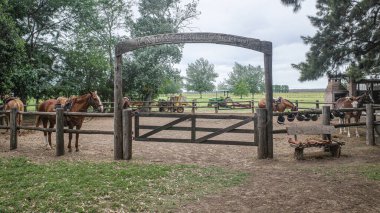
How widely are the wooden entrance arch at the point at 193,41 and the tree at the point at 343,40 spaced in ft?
21.5

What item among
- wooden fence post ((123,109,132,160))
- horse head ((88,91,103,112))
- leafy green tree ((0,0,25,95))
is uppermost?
leafy green tree ((0,0,25,95))

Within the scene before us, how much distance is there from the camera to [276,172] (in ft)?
22.2

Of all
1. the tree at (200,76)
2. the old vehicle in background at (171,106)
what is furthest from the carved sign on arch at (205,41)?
the tree at (200,76)

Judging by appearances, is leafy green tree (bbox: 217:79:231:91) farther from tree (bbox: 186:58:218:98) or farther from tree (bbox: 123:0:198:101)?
tree (bbox: 123:0:198:101)

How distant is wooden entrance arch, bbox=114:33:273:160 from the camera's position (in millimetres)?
7891

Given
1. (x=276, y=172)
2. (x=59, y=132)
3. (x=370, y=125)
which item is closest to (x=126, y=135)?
(x=59, y=132)

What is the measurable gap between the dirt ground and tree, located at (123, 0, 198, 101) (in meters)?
17.8

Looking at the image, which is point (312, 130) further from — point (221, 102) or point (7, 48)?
point (221, 102)

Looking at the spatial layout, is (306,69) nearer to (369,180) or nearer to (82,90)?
(369,180)

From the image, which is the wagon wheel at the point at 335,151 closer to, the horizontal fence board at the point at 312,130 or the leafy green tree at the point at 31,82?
the horizontal fence board at the point at 312,130

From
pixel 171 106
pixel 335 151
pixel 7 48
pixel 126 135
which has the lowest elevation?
pixel 335 151

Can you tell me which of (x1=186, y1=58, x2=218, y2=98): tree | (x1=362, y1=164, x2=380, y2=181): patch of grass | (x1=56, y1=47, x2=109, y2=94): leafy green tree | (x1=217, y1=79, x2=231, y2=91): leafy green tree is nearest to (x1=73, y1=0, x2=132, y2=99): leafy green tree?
(x1=56, y1=47, x2=109, y2=94): leafy green tree

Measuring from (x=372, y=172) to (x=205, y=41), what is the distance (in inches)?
Answer: 189

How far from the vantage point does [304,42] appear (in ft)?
46.5
